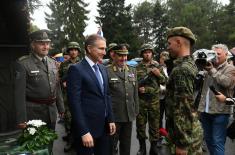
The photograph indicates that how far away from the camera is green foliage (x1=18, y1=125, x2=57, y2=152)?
142 inches

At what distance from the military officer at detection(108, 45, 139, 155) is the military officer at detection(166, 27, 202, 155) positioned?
200 cm

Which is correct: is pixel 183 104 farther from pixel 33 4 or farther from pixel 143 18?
pixel 143 18

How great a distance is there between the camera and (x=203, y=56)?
459cm

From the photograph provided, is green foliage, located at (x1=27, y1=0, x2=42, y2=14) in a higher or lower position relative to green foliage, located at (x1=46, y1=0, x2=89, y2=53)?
lower

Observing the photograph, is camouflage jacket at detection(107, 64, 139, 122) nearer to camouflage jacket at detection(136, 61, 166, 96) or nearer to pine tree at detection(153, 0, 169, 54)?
camouflage jacket at detection(136, 61, 166, 96)

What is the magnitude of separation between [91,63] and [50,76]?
0.83m

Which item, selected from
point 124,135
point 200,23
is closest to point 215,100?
point 124,135

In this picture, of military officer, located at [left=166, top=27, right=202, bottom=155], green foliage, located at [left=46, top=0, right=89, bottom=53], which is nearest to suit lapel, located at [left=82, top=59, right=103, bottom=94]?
military officer, located at [left=166, top=27, right=202, bottom=155]

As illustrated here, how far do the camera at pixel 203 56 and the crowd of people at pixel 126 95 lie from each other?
124 mm

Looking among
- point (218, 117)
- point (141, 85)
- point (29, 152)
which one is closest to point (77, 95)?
point (29, 152)

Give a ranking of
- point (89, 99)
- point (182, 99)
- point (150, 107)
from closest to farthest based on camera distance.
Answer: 1. point (182, 99)
2. point (89, 99)
3. point (150, 107)

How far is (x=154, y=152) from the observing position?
6.59m

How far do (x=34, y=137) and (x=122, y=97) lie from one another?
2175 mm

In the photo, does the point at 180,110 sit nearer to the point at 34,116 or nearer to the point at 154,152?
the point at 34,116
